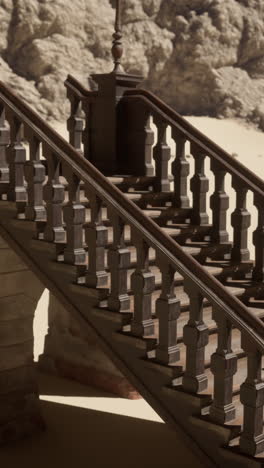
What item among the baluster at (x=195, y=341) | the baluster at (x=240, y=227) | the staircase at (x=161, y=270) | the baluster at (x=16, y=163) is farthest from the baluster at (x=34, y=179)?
the baluster at (x=240, y=227)

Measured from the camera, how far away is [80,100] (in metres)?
7.09

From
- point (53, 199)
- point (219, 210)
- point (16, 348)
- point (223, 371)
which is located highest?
point (53, 199)

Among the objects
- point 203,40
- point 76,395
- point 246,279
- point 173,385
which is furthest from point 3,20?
point 173,385

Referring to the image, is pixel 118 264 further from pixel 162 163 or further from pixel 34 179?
pixel 162 163

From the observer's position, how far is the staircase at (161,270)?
167 inches

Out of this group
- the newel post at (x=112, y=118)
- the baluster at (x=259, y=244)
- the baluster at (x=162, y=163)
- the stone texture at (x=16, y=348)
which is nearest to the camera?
the baluster at (x=259, y=244)

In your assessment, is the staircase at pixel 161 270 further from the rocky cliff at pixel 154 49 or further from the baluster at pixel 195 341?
the rocky cliff at pixel 154 49

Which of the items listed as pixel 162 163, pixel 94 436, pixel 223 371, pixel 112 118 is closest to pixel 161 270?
pixel 223 371

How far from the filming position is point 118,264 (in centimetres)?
473

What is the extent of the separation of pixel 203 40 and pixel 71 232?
960 inches

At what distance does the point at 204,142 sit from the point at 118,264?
6.77ft

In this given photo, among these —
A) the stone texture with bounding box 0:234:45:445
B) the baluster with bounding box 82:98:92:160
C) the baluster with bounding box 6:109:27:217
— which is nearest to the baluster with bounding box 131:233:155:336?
the baluster with bounding box 6:109:27:217

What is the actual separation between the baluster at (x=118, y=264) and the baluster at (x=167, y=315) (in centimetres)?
32

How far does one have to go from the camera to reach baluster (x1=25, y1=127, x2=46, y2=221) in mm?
5160
